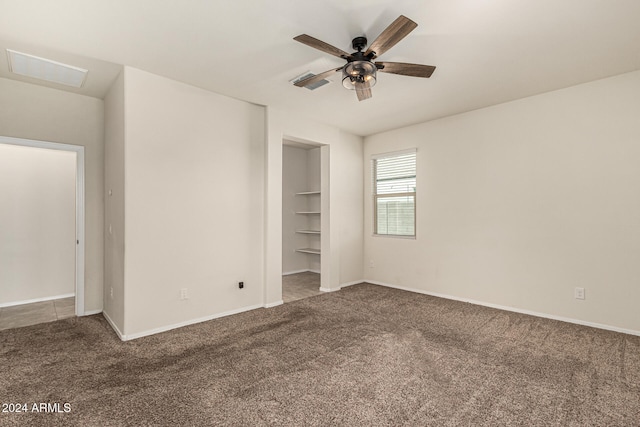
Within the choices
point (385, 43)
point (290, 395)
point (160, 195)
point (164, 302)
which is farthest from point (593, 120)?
point (164, 302)

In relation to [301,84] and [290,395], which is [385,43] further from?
[290,395]

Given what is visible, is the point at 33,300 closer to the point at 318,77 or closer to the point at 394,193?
the point at 318,77

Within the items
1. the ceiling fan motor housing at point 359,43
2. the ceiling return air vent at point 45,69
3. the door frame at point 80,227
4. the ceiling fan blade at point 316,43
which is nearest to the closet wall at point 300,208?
the door frame at point 80,227

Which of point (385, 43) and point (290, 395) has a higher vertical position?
point (385, 43)

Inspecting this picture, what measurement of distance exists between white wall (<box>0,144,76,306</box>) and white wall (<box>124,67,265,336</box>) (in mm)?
2343

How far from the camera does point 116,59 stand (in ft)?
9.78

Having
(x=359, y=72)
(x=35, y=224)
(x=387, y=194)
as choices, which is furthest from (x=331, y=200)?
(x=35, y=224)

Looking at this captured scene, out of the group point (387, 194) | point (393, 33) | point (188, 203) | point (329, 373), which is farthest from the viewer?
point (387, 194)

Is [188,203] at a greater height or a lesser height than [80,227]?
greater

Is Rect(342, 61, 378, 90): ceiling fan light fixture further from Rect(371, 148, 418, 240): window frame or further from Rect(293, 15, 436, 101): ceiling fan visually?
Rect(371, 148, 418, 240): window frame

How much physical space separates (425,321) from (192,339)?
2.59 metres

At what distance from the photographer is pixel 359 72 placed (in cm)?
263

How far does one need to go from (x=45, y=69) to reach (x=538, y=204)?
571 cm

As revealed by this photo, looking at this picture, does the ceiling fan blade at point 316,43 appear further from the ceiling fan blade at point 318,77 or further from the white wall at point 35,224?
the white wall at point 35,224
